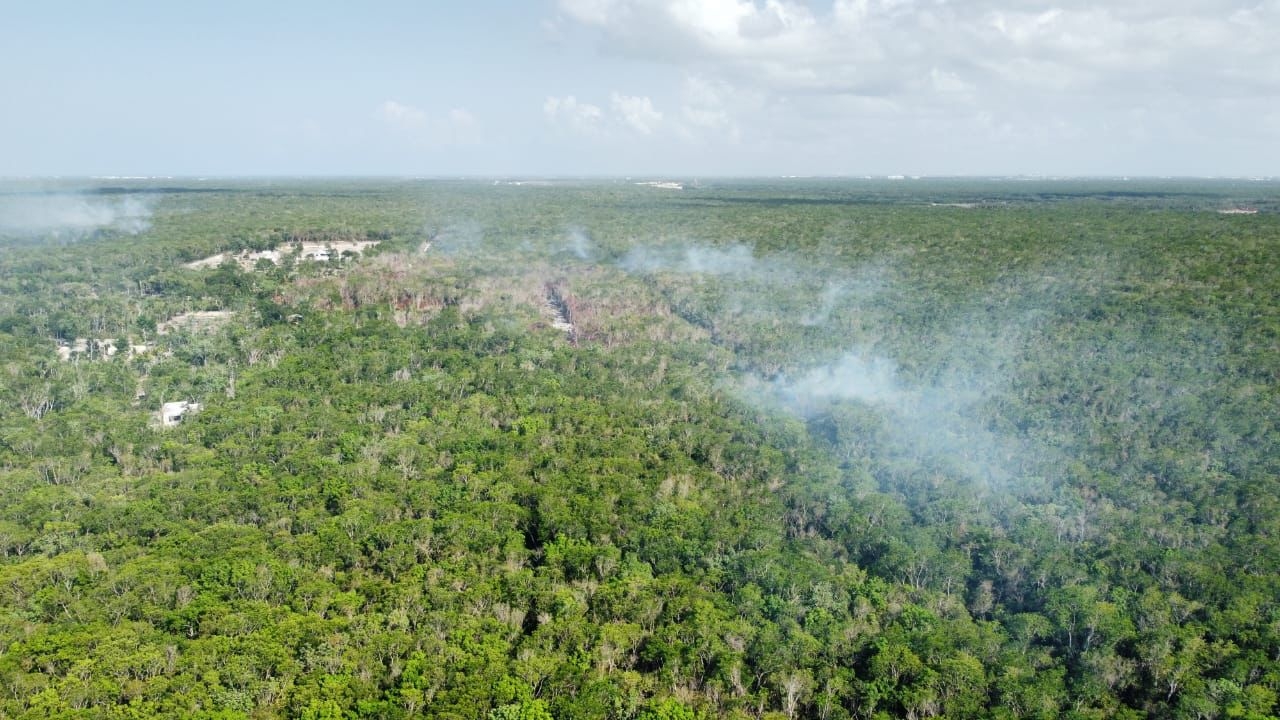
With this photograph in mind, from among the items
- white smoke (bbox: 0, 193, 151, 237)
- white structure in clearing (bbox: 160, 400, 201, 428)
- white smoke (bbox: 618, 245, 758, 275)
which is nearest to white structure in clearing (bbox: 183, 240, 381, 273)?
white smoke (bbox: 0, 193, 151, 237)

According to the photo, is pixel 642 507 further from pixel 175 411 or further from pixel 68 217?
pixel 68 217

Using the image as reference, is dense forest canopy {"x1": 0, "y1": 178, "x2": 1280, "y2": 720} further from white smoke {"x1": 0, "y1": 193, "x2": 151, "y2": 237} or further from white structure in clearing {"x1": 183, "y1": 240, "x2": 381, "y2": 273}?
white smoke {"x1": 0, "y1": 193, "x2": 151, "y2": 237}

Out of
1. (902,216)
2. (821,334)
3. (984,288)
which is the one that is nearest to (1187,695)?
(821,334)

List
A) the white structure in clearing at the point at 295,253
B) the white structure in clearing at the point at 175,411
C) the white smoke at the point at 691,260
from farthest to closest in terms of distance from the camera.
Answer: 1. the white structure in clearing at the point at 295,253
2. the white smoke at the point at 691,260
3. the white structure in clearing at the point at 175,411

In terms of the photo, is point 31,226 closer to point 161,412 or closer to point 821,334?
point 161,412

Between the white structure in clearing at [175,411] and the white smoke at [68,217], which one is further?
the white smoke at [68,217]

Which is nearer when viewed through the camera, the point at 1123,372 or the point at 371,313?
the point at 1123,372

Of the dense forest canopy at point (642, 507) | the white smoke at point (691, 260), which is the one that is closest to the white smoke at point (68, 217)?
the dense forest canopy at point (642, 507)

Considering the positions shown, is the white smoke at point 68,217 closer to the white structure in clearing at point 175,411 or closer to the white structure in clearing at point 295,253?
the white structure in clearing at point 295,253
